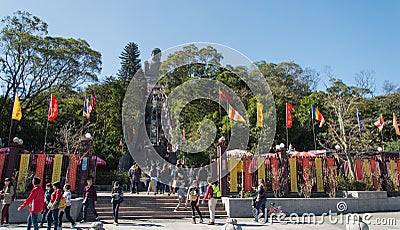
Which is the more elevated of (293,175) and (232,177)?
(293,175)

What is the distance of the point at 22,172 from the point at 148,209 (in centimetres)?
478

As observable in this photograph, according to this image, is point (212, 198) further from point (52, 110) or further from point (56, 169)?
point (52, 110)

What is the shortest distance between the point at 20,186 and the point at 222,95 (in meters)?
9.90

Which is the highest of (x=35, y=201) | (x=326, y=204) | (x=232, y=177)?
(x=232, y=177)

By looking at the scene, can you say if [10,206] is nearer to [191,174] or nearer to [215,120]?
[191,174]

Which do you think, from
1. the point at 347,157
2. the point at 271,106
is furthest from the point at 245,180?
the point at 271,106

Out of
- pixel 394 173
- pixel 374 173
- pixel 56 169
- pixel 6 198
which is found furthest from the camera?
pixel 394 173

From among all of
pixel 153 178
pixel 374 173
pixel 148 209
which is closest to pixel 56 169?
pixel 148 209

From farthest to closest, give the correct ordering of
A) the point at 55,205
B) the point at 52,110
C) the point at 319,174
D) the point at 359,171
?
the point at 52,110 < the point at 359,171 < the point at 319,174 < the point at 55,205

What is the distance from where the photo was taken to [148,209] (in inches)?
423

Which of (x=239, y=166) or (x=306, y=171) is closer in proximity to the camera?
(x=239, y=166)

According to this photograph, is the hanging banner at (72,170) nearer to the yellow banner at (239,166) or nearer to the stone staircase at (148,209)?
the stone staircase at (148,209)

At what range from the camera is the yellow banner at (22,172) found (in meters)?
10.7

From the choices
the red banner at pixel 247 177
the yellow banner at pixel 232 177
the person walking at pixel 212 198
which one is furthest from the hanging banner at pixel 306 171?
the person walking at pixel 212 198
